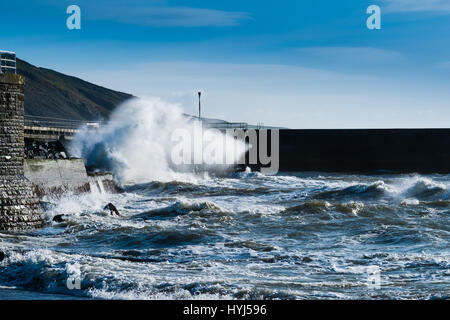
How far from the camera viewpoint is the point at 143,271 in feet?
34.4

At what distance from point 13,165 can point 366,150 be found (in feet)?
107

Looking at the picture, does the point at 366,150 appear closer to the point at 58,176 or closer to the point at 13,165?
the point at 58,176

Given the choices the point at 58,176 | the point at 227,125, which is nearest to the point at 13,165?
the point at 58,176

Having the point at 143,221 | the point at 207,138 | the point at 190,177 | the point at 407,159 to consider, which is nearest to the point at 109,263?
the point at 143,221

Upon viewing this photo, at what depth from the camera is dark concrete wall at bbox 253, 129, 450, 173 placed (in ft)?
143

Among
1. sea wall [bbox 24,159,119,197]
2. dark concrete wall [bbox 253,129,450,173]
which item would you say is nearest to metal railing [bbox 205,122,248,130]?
dark concrete wall [bbox 253,129,450,173]

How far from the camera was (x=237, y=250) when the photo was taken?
12.5 metres

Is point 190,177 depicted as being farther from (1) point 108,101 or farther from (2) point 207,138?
(1) point 108,101

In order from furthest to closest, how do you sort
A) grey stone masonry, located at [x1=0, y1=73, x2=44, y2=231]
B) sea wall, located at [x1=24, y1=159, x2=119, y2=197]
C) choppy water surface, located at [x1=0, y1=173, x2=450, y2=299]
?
sea wall, located at [x1=24, y1=159, x2=119, y2=197]
grey stone masonry, located at [x1=0, y1=73, x2=44, y2=231]
choppy water surface, located at [x1=0, y1=173, x2=450, y2=299]

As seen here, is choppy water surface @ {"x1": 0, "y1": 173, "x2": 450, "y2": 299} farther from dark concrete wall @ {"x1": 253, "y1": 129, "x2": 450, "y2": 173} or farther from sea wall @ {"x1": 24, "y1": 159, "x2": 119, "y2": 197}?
dark concrete wall @ {"x1": 253, "y1": 129, "x2": 450, "y2": 173}

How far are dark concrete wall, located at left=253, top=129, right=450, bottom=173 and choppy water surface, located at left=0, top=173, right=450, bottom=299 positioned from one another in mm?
22454

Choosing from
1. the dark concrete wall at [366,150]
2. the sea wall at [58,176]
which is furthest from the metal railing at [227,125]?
the sea wall at [58,176]
